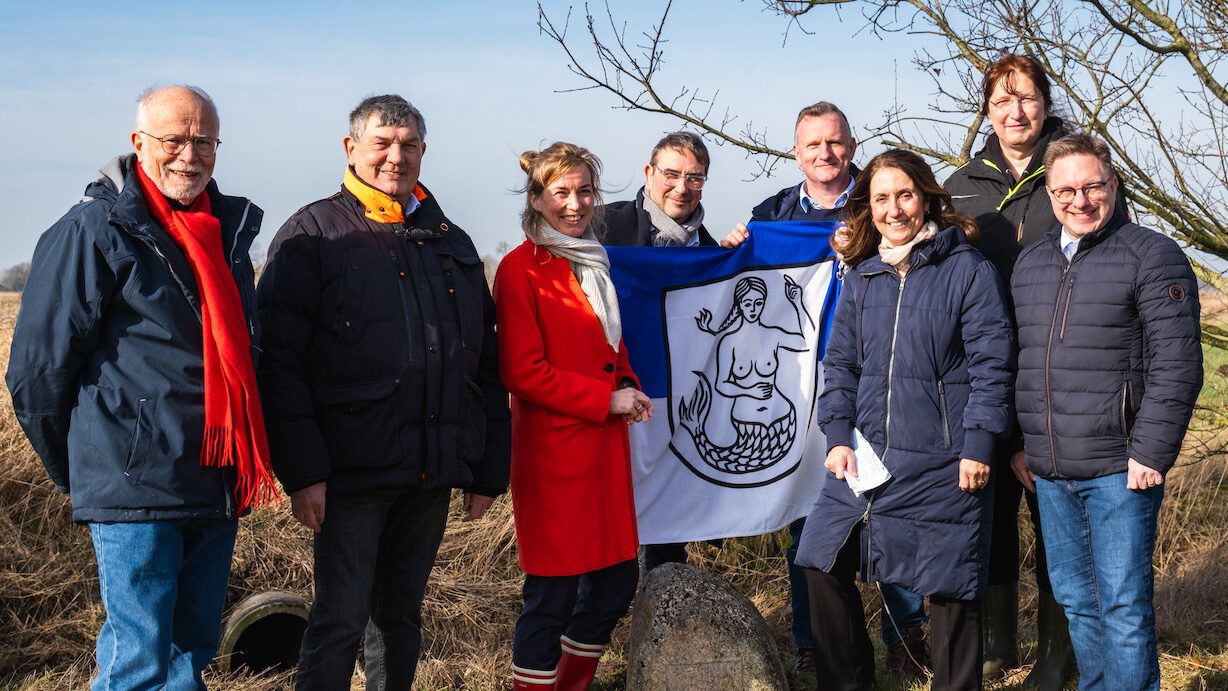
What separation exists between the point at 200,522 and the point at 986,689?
12.1 ft

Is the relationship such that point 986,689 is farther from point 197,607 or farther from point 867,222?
point 197,607

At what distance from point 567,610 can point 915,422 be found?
1.61 m

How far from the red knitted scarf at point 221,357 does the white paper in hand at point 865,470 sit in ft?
7.40

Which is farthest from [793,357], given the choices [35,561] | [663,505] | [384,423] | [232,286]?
[35,561]

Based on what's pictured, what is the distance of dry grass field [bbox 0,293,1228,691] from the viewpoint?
598cm

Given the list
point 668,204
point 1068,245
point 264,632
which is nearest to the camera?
Result: point 1068,245

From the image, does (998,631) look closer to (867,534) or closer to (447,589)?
(867,534)

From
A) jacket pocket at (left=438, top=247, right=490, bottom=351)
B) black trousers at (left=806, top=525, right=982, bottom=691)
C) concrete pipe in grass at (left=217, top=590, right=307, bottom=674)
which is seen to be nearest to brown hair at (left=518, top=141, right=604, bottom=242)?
jacket pocket at (left=438, top=247, right=490, bottom=351)

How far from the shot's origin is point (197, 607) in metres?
3.84

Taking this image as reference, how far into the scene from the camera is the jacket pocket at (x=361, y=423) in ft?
13.3

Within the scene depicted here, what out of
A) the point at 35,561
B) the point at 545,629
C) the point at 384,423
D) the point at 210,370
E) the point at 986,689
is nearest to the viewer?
the point at 210,370

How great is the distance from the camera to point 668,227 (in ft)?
18.5

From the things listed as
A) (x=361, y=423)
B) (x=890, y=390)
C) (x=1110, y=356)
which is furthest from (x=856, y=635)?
(x=361, y=423)

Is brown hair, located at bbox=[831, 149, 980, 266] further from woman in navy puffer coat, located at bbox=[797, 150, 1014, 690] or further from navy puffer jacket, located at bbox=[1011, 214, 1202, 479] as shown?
navy puffer jacket, located at bbox=[1011, 214, 1202, 479]
